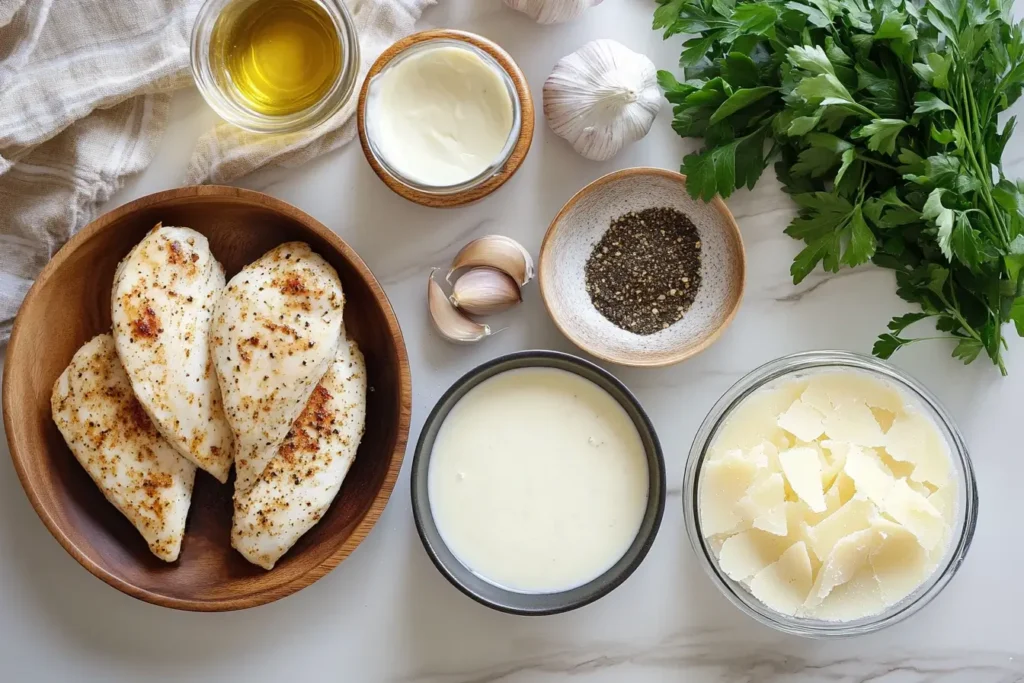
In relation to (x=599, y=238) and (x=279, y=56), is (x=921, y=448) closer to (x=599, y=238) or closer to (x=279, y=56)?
(x=599, y=238)

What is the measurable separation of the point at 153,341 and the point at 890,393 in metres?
1.16

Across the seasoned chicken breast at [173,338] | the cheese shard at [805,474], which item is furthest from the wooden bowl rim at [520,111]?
the cheese shard at [805,474]

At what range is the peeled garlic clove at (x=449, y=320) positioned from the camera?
1.41 m

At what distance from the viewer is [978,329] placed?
139cm

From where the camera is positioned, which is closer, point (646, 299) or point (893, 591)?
point (893, 591)

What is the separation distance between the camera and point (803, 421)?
50.6 inches

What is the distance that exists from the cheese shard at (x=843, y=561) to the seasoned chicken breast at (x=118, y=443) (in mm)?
1018

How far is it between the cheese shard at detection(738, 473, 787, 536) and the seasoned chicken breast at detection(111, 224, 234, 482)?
85 cm

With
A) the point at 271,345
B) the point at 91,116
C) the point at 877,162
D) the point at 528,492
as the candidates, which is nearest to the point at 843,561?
the point at 528,492

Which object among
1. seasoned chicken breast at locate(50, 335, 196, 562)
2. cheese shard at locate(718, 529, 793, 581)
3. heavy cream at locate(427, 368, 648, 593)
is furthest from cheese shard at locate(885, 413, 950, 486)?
seasoned chicken breast at locate(50, 335, 196, 562)

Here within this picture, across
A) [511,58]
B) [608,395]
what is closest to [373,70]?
[511,58]

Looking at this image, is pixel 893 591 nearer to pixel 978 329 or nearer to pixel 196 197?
pixel 978 329

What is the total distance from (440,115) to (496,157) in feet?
0.41

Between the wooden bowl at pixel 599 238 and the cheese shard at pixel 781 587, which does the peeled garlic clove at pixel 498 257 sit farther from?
the cheese shard at pixel 781 587
